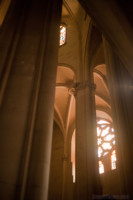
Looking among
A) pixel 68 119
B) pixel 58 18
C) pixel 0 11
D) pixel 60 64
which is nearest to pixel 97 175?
pixel 58 18

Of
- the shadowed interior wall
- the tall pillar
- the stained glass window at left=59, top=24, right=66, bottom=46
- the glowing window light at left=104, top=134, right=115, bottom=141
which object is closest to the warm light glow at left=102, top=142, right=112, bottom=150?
the glowing window light at left=104, top=134, right=115, bottom=141

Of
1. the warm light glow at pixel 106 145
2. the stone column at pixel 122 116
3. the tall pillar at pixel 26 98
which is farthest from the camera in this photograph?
the warm light glow at pixel 106 145

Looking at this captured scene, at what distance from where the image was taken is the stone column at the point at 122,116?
11.6 ft

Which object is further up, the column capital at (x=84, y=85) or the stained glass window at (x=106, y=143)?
the column capital at (x=84, y=85)

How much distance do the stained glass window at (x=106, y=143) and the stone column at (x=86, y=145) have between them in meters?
5.26

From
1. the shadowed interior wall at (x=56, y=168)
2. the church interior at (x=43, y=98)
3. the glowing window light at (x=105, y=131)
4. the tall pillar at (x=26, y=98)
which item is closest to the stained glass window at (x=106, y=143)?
the glowing window light at (x=105, y=131)

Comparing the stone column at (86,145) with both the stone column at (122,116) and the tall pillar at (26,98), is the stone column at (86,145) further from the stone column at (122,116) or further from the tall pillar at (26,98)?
the tall pillar at (26,98)

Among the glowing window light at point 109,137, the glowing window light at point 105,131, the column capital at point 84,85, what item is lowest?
the glowing window light at point 109,137

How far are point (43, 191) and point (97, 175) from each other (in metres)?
4.08

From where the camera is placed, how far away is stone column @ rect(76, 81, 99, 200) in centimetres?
521

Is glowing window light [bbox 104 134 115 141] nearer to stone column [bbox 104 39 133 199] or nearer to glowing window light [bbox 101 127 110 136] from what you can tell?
glowing window light [bbox 101 127 110 136]

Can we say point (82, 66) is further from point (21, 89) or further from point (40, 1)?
point (21, 89)

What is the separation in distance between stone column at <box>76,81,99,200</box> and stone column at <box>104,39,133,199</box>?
181 centimetres

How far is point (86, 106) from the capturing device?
6.68 metres
